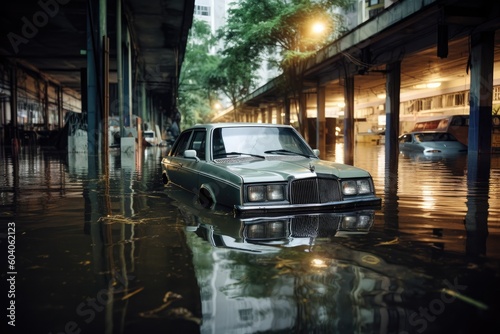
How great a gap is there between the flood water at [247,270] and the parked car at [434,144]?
16564mm

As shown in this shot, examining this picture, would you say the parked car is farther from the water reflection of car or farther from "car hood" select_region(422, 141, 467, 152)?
the water reflection of car

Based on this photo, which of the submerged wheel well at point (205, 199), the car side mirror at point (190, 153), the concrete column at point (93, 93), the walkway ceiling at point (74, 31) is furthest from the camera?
the walkway ceiling at point (74, 31)

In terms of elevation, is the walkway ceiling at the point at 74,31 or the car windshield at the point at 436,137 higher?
the walkway ceiling at the point at 74,31

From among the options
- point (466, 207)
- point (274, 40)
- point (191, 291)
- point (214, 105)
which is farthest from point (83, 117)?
point (214, 105)

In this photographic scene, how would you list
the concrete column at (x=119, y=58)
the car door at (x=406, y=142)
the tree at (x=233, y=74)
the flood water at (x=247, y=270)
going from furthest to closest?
the tree at (x=233, y=74) → the car door at (x=406, y=142) → the concrete column at (x=119, y=58) → the flood water at (x=247, y=270)

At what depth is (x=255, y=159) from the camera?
633cm

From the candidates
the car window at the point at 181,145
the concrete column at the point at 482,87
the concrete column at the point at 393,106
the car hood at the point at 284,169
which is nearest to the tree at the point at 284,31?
the concrete column at the point at 393,106

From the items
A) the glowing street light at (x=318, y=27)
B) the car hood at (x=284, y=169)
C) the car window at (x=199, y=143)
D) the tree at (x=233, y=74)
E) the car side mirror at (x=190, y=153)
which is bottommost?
the car hood at (x=284, y=169)

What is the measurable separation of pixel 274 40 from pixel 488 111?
14.8 meters

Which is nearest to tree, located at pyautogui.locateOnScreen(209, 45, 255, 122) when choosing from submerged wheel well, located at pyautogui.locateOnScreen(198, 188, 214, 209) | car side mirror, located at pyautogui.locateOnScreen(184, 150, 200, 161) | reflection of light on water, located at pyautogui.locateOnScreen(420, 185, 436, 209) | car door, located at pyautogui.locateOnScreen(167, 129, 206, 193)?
car door, located at pyautogui.locateOnScreen(167, 129, 206, 193)

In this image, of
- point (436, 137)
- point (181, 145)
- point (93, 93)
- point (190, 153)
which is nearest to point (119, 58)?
point (93, 93)

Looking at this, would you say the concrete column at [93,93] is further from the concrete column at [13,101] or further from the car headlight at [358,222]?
the car headlight at [358,222]

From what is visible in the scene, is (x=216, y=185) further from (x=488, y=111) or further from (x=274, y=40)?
(x=274, y=40)

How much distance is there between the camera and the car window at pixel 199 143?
6930 mm
